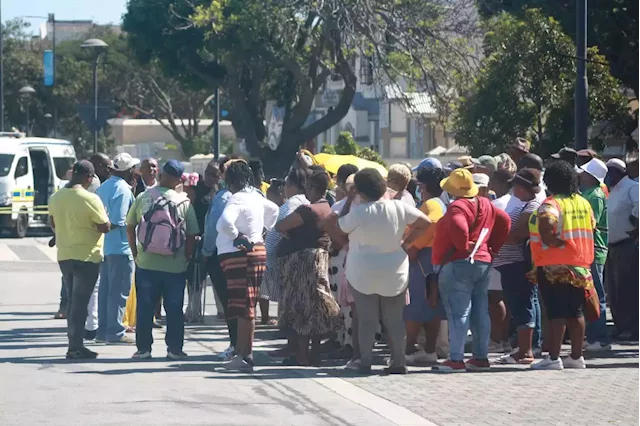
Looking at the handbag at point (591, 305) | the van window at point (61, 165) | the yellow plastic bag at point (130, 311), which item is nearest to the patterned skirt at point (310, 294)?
the handbag at point (591, 305)

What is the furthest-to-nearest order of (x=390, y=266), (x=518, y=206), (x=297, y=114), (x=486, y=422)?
(x=297, y=114) < (x=518, y=206) < (x=390, y=266) < (x=486, y=422)

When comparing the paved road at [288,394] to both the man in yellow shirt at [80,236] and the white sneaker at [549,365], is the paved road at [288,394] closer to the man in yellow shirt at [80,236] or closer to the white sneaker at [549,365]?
the white sneaker at [549,365]

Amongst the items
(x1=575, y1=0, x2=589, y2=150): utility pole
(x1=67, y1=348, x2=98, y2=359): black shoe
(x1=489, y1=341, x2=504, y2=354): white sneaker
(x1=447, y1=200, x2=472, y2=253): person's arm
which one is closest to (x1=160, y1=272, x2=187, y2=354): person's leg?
(x1=67, y1=348, x2=98, y2=359): black shoe

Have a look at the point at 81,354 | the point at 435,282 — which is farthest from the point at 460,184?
the point at 81,354

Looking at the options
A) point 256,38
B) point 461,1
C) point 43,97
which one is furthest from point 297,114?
point 43,97

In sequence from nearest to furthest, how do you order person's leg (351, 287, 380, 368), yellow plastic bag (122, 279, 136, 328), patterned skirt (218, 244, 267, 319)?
person's leg (351, 287, 380, 368) < patterned skirt (218, 244, 267, 319) < yellow plastic bag (122, 279, 136, 328)

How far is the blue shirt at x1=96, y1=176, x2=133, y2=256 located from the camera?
45.3 ft

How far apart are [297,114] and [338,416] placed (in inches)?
1071

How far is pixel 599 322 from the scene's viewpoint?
13.2 m

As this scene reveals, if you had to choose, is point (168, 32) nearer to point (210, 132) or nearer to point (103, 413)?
point (103, 413)

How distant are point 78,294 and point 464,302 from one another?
355 cm

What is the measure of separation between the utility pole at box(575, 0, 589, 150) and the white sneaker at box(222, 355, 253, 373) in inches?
354

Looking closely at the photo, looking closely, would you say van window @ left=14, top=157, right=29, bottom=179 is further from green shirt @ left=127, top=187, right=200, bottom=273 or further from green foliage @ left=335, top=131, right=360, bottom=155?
green shirt @ left=127, top=187, right=200, bottom=273

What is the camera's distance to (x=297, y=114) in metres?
36.4
